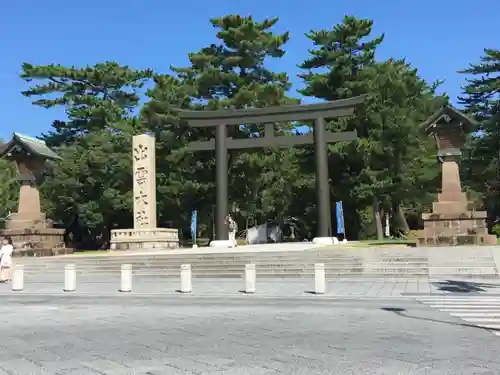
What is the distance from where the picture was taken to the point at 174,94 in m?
39.1

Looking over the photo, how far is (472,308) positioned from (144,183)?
24264mm

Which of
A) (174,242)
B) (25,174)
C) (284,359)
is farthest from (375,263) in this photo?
(25,174)

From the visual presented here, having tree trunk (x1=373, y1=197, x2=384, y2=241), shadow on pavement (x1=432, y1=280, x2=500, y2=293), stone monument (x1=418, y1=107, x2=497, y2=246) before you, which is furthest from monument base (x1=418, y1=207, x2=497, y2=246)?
tree trunk (x1=373, y1=197, x2=384, y2=241)

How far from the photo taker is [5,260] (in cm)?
2062

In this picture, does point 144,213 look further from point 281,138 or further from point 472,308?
point 472,308

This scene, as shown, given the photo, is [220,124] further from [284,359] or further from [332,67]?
[284,359]

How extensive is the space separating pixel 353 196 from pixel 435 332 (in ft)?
94.9

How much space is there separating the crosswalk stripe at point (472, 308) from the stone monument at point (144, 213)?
20897 millimetres

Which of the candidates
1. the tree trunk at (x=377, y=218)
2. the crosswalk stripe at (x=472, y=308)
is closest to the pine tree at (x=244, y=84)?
the tree trunk at (x=377, y=218)

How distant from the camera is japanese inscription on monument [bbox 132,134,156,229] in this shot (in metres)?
32.8

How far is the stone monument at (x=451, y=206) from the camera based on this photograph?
23.8m

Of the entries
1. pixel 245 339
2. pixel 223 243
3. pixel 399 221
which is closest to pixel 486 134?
pixel 399 221

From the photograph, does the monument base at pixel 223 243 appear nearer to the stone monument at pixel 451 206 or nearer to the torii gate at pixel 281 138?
the torii gate at pixel 281 138

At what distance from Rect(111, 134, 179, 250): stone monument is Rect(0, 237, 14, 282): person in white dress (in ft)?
35.4
